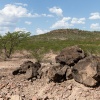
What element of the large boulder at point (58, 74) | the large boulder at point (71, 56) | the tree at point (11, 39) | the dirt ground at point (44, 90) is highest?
the tree at point (11, 39)

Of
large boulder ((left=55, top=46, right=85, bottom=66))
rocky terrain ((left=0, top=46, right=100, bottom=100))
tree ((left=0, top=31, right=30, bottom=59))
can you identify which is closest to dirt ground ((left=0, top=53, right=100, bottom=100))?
rocky terrain ((left=0, top=46, right=100, bottom=100))

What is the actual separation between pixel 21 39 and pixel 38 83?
27.3m

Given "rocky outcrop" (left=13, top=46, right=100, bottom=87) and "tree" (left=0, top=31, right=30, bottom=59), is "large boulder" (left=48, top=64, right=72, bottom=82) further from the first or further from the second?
"tree" (left=0, top=31, right=30, bottom=59)

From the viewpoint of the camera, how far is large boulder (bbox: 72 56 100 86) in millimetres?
14297

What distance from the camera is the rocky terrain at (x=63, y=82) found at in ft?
47.4

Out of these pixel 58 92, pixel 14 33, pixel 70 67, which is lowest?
pixel 58 92

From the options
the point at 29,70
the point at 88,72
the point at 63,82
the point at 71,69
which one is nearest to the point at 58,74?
the point at 63,82

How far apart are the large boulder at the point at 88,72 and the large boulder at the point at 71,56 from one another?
1.39 metres

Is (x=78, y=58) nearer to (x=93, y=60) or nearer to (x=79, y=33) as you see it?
(x=93, y=60)

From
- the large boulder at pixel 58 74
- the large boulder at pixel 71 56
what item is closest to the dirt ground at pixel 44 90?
the large boulder at pixel 58 74

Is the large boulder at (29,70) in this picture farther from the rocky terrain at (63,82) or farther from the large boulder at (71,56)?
the large boulder at (71,56)

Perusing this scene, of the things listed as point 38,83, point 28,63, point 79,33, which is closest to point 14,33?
point 28,63

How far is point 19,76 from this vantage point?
62.1 ft

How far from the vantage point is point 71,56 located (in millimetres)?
16781
